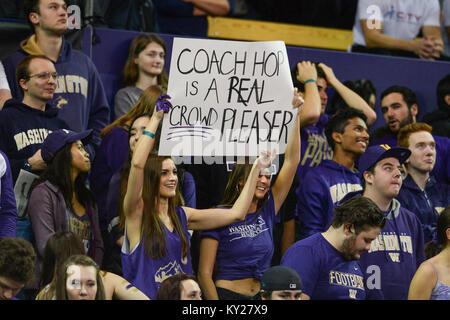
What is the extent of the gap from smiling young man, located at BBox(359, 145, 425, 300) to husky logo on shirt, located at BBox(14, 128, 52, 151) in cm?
203

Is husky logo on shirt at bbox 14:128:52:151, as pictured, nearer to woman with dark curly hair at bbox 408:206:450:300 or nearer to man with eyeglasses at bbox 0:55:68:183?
man with eyeglasses at bbox 0:55:68:183

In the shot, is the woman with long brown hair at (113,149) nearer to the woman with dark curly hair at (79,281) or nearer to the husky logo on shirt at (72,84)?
the husky logo on shirt at (72,84)

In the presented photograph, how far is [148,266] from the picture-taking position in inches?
203

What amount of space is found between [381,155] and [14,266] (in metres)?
2.63

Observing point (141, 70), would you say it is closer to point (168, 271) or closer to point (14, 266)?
point (168, 271)

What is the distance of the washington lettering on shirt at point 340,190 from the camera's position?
6.23 metres

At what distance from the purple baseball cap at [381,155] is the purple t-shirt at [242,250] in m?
0.88

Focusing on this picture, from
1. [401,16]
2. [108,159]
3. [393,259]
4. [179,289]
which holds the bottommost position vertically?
[179,289]

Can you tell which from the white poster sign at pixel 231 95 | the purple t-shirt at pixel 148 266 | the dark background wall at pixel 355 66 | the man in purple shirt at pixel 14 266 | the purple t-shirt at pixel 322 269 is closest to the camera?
the man in purple shirt at pixel 14 266

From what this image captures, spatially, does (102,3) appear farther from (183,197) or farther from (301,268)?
(301,268)

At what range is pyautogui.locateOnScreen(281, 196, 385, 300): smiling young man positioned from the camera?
5270mm

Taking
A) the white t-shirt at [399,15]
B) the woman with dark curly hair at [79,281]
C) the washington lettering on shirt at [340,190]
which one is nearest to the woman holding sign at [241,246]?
the washington lettering on shirt at [340,190]

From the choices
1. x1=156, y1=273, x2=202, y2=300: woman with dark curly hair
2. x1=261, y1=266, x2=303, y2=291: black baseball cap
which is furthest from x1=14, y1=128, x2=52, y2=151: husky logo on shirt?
x1=261, y1=266, x2=303, y2=291: black baseball cap

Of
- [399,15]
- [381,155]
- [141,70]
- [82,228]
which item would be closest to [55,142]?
[82,228]
